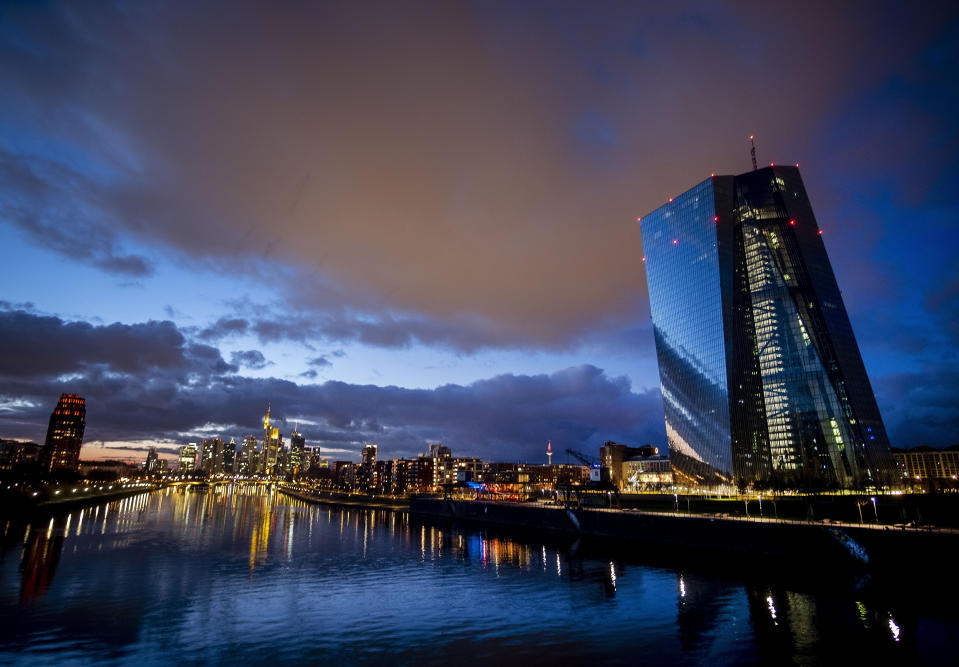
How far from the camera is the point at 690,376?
161m

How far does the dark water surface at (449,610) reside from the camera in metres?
32.3

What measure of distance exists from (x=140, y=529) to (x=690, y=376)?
490ft

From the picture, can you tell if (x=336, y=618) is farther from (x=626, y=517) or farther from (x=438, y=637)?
(x=626, y=517)

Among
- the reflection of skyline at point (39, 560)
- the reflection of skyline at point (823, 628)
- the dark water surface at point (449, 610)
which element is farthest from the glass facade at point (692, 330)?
the reflection of skyline at point (39, 560)

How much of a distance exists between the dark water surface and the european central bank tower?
91723mm

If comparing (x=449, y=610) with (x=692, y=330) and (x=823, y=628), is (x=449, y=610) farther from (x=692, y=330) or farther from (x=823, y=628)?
(x=692, y=330)

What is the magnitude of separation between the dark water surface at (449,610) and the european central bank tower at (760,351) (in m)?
91.7

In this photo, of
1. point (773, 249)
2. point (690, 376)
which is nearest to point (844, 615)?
point (690, 376)

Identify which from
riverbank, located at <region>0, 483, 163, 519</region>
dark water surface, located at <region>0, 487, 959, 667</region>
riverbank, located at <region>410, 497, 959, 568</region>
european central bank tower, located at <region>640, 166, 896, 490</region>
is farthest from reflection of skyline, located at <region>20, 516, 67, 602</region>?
european central bank tower, located at <region>640, 166, 896, 490</region>

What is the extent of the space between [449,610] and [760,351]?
140636 mm

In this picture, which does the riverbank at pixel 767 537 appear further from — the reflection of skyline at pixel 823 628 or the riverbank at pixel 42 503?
the riverbank at pixel 42 503

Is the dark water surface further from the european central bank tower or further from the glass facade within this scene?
the european central bank tower

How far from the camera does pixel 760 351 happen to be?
153 m

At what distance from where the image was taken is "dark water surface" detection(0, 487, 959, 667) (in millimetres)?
32312
